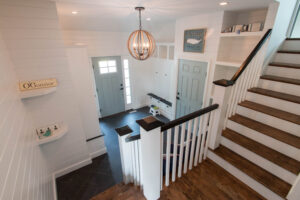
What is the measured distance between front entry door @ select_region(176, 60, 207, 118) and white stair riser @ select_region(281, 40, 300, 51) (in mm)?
1350

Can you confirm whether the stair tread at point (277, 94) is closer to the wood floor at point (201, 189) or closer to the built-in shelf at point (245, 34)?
the built-in shelf at point (245, 34)

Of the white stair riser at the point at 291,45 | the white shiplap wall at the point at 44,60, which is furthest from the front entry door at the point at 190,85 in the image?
the white shiplap wall at the point at 44,60

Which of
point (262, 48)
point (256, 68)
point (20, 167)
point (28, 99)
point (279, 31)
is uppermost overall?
point (279, 31)

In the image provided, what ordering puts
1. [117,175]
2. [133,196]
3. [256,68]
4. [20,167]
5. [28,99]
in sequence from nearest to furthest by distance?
[20,167]
[133,196]
[28,99]
[256,68]
[117,175]

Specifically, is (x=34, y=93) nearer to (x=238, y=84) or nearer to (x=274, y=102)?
(x=238, y=84)

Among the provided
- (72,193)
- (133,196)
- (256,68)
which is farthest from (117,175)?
(256,68)

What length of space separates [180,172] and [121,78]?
12.8ft

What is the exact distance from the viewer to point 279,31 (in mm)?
2256

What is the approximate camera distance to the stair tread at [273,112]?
175 cm

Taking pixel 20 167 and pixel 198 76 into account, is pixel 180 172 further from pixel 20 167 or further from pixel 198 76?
pixel 198 76

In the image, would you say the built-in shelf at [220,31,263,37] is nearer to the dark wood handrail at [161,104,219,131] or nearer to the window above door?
the dark wood handrail at [161,104,219,131]

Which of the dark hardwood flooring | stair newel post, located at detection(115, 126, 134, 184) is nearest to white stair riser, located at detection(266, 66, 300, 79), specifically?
stair newel post, located at detection(115, 126, 134, 184)

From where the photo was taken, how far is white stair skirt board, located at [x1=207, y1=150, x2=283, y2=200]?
4.83 ft

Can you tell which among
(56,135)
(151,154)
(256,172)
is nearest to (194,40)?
(256,172)
